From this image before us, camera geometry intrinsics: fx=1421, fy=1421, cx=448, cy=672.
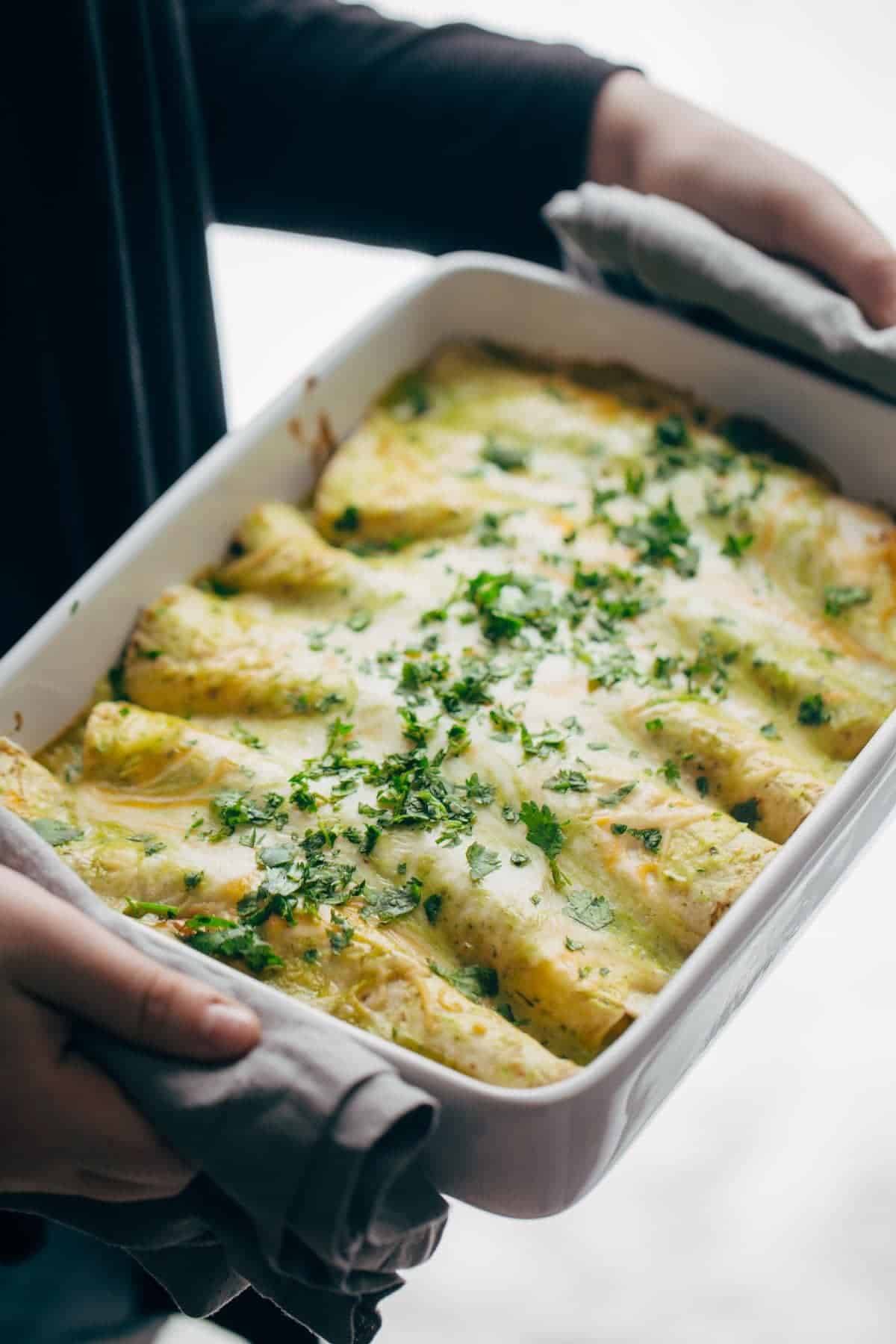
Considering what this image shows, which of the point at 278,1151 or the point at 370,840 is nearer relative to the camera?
the point at 278,1151

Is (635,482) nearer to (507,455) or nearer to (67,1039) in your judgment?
(507,455)

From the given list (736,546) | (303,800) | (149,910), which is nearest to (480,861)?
(303,800)

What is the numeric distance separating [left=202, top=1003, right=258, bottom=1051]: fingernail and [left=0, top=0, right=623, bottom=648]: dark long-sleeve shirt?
744mm

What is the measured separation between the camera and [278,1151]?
2.80 ft

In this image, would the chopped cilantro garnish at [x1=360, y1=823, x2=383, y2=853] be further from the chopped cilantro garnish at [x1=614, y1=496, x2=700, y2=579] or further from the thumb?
the chopped cilantro garnish at [x1=614, y1=496, x2=700, y2=579]

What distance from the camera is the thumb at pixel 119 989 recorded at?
883 mm

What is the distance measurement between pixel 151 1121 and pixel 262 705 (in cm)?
47

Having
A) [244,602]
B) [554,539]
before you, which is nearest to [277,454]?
[244,602]

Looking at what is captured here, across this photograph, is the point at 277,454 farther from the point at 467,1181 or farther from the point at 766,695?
the point at 467,1181

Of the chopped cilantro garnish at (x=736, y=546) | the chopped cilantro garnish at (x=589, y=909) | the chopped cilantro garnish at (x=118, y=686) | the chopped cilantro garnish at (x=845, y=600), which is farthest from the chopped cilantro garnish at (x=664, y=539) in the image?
the chopped cilantro garnish at (x=118, y=686)

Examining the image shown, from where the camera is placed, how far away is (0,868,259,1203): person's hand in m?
0.88

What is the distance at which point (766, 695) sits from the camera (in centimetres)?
130

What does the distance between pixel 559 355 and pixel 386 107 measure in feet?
1.15

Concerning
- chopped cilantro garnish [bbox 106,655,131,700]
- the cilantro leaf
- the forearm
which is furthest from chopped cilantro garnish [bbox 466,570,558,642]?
the forearm
